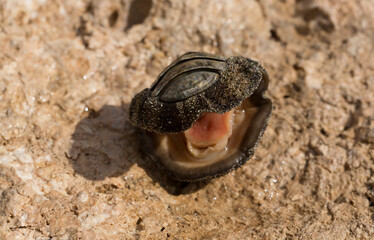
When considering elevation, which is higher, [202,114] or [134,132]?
[202,114]

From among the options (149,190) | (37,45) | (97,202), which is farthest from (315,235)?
(37,45)

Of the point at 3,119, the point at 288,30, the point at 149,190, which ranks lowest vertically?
the point at 149,190

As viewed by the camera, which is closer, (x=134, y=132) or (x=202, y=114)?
(x=202, y=114)

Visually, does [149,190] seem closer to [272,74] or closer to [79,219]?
[79,219]

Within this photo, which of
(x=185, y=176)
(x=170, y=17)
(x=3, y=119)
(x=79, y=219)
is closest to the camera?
(x=79, y=219)
